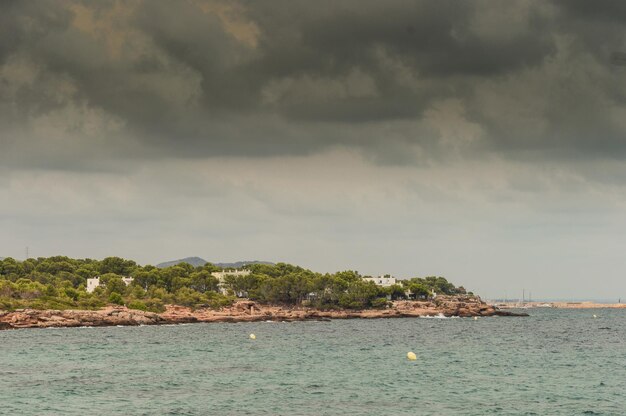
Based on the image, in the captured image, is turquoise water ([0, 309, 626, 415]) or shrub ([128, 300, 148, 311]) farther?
shrub ([128, 300, 148, 311])

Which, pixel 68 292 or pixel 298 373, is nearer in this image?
pixel 298 373

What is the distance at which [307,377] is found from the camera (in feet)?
227

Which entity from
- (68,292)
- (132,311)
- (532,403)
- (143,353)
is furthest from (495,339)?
(68,292)

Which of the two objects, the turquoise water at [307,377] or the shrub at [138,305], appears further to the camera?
the shrub at [138,305]

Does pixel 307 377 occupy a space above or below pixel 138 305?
below

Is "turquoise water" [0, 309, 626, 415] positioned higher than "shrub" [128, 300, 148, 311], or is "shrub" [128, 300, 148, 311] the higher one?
"shrub" [128, 300, 148, 311]

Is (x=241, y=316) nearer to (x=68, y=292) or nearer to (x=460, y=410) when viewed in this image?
(x=68, y=292)

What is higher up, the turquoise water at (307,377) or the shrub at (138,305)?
the shrub at (138,305)

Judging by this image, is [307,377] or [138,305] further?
[138,305]

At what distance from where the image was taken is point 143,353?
92.4 m

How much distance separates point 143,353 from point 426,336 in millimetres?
55888

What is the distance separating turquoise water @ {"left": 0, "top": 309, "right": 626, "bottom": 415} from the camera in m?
53.0

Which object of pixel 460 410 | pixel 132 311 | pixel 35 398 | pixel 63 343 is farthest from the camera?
pixel 132 311

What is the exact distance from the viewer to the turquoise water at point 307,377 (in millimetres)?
53000
